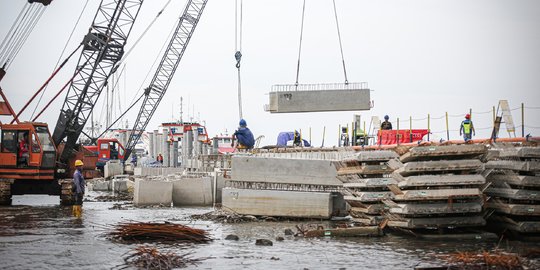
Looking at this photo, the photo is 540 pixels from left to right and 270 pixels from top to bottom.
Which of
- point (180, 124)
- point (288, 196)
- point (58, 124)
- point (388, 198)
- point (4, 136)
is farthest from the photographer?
point (180, 124)

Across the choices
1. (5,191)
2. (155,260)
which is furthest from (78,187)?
(155,260)

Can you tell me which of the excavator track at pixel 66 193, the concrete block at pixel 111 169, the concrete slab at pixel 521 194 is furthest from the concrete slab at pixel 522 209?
the concrete block at pixel 111 169

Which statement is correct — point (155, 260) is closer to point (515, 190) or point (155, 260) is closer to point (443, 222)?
point (443, 222)

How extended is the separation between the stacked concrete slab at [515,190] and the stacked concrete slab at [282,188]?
560 centimetres

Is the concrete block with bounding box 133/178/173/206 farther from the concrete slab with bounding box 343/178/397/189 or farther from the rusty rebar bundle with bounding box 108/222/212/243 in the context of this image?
the rusty rebar bundle with bounding box 108/222/212/243

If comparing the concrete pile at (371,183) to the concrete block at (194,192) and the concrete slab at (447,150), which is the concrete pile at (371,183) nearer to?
the concrete slab at (447,150)

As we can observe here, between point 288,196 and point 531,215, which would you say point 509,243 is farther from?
point 288,196

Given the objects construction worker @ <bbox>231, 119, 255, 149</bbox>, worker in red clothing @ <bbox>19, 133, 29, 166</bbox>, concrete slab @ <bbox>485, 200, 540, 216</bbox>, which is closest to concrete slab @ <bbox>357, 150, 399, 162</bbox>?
concrete slab @ <bbox>485, 200, 540, 216</bbox>

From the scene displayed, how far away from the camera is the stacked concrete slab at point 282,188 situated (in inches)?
820

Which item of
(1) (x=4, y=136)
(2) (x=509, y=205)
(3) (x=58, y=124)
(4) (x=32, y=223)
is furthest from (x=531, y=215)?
(3) (x=58, y=124)

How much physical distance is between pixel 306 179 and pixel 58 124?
23257 mm

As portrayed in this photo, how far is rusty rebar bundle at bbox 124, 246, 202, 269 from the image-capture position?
39.8 feet

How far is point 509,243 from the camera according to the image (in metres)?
15.8

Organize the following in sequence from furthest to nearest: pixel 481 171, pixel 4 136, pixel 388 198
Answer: pixel 4 136, pixel 388 198, pixel 481 171
